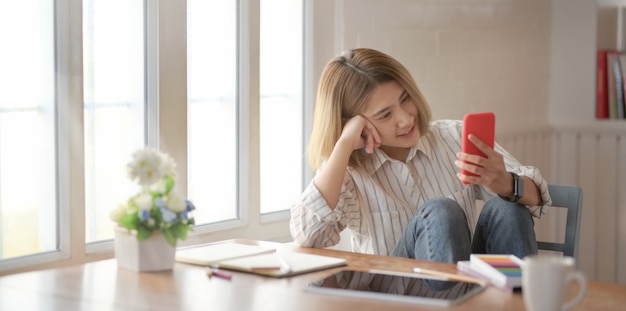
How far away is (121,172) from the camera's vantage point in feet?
7.95

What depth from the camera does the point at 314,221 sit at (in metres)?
2.17

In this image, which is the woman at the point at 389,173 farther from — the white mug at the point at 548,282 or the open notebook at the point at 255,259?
the white mug at the point at 548,282

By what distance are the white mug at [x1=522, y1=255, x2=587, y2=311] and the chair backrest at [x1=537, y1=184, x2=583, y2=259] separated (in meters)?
0.94

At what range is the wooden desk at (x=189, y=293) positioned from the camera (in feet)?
4.95

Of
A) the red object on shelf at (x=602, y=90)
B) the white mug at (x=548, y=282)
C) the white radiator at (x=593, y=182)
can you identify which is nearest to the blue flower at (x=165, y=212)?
the white mug at (x=548, y=282)

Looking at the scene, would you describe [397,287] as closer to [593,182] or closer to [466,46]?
[466,46]

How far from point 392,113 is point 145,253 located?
0.84 m

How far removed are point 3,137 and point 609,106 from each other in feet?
8.99

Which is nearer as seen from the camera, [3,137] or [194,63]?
[3,137]

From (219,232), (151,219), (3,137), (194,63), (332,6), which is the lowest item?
(219,232)

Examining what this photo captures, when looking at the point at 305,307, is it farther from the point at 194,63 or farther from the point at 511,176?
the point at 194,63

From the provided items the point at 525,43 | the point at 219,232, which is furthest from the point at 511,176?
the point at 525,43

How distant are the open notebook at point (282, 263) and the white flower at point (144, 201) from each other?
0.17 m

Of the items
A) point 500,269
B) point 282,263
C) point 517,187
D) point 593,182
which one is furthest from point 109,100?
point 593,182
